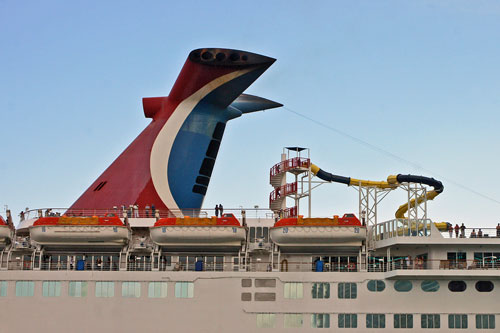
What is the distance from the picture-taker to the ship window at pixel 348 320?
46.9 m

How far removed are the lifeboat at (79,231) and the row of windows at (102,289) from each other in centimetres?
264

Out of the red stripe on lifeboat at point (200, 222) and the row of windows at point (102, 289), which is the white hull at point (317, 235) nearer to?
the red stripe on lifeboat at point (200, 222)

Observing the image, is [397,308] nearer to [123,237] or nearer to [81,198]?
[123,237]

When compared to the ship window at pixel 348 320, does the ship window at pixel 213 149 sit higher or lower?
higher

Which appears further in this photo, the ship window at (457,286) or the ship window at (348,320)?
the ship window at (457,286)

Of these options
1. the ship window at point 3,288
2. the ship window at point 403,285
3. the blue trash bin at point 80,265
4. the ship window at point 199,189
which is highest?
the ship window at point 199,189

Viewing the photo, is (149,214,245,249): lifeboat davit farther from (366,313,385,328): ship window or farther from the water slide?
the water slide

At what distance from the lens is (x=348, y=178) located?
226 ft

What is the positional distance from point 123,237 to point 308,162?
15538 mm

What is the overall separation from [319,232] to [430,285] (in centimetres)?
727

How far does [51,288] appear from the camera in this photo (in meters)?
48.3

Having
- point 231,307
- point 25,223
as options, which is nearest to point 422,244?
point 231,307

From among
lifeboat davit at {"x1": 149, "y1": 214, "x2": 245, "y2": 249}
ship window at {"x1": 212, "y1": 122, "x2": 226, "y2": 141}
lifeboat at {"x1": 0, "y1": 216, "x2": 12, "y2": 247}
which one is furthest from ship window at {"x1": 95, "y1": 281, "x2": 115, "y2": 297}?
ship window at {"x1": 212, "y1": 122, "x2": 226, "y2": 141}

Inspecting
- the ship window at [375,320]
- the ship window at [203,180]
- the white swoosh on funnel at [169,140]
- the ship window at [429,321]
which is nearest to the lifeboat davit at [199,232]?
the white swoosh on funnel at [169,140]
